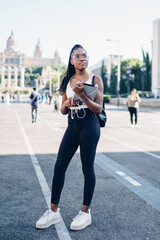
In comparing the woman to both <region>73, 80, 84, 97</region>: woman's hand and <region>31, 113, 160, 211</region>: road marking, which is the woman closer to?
<region>73, 80, 84, 97</region>: woman's hand

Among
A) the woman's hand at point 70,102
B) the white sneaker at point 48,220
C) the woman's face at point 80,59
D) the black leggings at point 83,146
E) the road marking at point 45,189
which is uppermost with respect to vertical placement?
the woman's face at point 80,59

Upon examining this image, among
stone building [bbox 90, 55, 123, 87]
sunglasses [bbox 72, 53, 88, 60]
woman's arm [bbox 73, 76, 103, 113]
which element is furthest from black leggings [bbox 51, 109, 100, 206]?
stone building [bbox 90, 55, 123, 87]

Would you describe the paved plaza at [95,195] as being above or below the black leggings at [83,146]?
below

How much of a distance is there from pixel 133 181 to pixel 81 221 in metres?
2.24

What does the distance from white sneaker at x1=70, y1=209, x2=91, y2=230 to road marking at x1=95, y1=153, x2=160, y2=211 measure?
1.04m

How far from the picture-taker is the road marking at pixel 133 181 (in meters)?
4.75

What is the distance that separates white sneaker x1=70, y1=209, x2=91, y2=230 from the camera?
11.8ft

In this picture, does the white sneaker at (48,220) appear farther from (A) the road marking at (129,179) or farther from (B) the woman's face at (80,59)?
(A) the road marking at (129,179)

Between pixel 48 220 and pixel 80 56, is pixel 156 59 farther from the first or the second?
pixel 48 220

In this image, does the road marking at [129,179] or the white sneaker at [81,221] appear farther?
the road marking at [129,179]

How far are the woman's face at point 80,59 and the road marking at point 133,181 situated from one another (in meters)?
1.99

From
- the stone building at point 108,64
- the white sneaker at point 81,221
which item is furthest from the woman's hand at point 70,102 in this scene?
the stone building at point 108,64

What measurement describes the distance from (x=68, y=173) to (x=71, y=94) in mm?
2849

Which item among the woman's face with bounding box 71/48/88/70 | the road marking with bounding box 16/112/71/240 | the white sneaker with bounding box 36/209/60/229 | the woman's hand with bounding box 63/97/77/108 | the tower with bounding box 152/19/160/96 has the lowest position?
the road marking with bounding box 16/112/71/240
